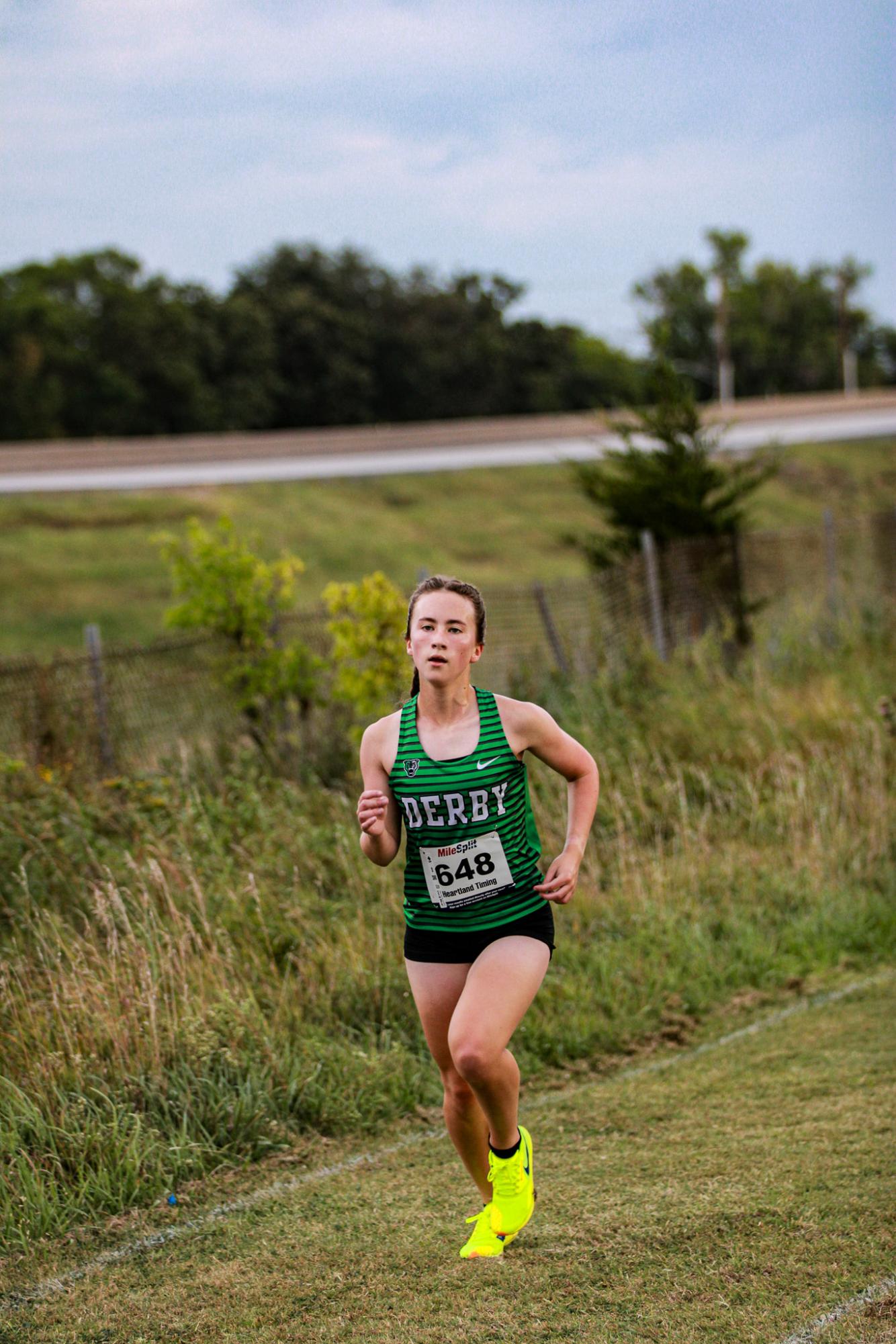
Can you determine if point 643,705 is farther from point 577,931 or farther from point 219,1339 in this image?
point 219,1339

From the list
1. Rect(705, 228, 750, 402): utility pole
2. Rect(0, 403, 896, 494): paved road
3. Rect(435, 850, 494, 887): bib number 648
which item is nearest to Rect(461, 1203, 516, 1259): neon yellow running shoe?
Rect(435, 850, 494, 887): bib number 648

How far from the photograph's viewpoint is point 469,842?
3.84 meters

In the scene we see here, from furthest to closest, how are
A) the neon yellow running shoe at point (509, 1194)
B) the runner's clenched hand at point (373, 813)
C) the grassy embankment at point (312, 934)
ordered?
the grassy embankment at point (312, 934) < the neon yellow running shoe at point (509, 1194) < the runner's clenched hand at point (373, 813)

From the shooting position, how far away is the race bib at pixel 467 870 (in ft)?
12.6

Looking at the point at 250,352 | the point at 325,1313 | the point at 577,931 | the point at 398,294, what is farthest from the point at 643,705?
the point at 398,294

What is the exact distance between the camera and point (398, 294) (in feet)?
216

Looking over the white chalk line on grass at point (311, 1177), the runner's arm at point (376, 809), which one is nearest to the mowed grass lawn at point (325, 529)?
the white chalk line on grass at point (311, 1177)

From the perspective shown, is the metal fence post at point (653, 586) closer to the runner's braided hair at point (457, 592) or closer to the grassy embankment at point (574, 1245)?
the grassy embankment at point (574, 1245)

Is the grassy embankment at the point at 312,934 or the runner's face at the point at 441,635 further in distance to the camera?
the grassy embankment at the point at 312,934

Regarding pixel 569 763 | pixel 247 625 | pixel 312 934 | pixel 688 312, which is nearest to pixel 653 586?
pixel 247 625

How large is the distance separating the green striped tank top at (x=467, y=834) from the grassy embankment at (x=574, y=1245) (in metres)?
1.09

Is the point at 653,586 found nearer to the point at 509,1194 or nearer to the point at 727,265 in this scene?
the point at 509,1194

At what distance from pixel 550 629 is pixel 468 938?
811 cm

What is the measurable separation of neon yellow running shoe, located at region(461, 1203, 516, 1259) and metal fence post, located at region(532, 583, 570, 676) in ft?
25.6
